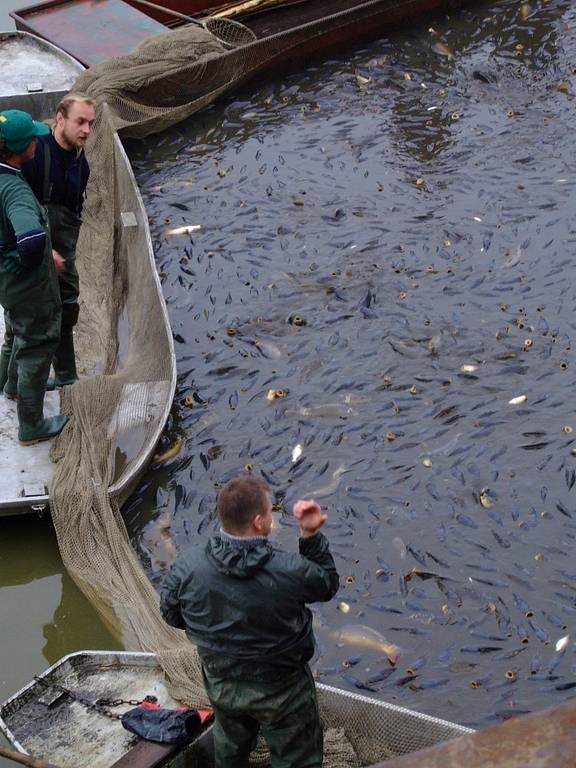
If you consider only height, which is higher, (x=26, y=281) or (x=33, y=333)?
(x=26, y=281)

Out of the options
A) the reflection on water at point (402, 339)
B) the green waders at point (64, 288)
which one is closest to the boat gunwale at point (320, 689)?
the reflection on water at point (402, 339)

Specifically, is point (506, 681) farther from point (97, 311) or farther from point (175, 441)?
point (97, 311)

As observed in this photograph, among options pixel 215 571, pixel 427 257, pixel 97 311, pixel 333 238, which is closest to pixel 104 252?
pixel 97 311

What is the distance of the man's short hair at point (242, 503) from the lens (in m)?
3.73

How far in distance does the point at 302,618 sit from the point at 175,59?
9.03 metres

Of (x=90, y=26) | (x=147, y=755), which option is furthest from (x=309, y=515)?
(x=90, y=26)

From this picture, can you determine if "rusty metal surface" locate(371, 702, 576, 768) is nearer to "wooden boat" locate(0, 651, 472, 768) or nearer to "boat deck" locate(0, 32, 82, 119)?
"wooden boat" locate(0, 651, 472, 768)

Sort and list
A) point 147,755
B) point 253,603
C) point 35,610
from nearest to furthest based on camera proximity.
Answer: point 253,603 < point 147,755 < point 35,610

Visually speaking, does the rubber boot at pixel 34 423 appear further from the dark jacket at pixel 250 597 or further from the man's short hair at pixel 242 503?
the man's short hair at pixel 242 503

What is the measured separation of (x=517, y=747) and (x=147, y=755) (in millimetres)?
3075

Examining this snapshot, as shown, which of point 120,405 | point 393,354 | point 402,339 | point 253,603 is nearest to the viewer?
point 253,603

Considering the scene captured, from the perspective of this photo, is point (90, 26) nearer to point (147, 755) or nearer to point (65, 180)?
point (65, 180)

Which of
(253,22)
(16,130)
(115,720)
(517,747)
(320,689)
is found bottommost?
(115,720)

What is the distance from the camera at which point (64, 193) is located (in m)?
6.54
